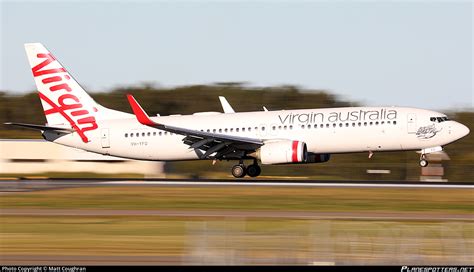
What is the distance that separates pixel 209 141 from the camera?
139 feet

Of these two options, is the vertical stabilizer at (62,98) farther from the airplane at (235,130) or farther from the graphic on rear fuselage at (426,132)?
the graphic on rear fuselage at (426,132)

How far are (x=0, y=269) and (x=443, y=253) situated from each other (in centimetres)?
979

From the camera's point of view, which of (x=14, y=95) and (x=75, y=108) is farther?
(x=14, y=95)

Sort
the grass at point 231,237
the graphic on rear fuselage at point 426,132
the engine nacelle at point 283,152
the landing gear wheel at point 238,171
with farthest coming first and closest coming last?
the landing gear wheel at point 238,171 < the graphic on rear fuselage at point 426,132 < the engine nacelle at point 283,152 < the grass at point 231,237

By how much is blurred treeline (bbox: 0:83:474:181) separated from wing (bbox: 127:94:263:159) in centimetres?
973

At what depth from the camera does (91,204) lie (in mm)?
31250

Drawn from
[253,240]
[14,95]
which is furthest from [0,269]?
[14,95]

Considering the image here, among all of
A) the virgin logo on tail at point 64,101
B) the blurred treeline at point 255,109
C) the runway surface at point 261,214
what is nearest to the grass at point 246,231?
the runway surface at point 261,214

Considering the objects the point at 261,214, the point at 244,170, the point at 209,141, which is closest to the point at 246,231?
the point at 261,214

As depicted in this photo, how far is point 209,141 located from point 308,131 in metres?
5.14

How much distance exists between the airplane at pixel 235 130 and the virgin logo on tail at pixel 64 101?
55mm

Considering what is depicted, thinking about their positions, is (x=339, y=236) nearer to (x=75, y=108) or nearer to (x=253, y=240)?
(x=253, y=240)

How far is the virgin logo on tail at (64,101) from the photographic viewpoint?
45219 millimetres

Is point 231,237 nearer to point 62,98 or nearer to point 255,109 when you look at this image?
point 62,98
